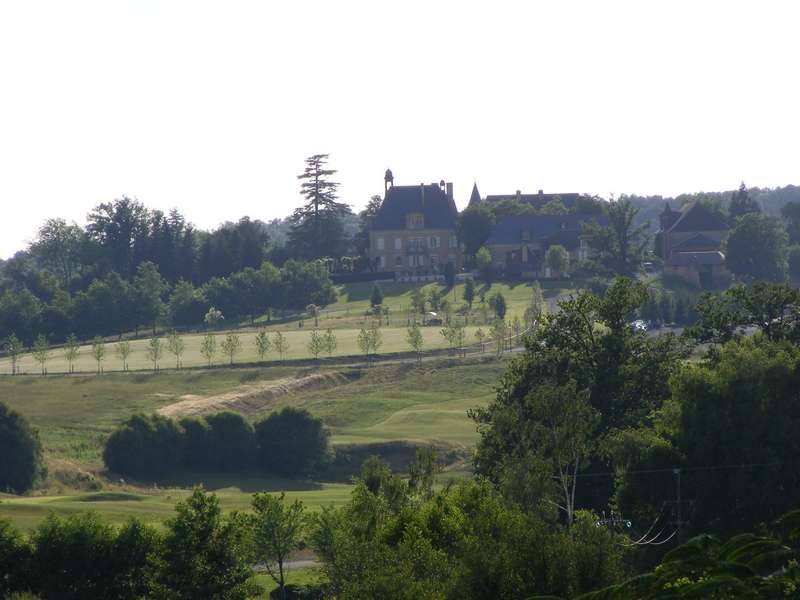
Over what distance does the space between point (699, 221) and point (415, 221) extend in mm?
26105

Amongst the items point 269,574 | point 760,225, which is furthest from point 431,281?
point 269,574

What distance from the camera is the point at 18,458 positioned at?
53.8m

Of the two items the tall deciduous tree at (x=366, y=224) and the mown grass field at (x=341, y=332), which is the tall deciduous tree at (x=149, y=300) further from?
the tall deciduous tree at (x=366, y=224)

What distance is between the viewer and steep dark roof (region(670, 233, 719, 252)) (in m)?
116

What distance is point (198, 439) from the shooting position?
194 feet

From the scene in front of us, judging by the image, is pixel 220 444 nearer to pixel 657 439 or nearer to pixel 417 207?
pixel 657 439

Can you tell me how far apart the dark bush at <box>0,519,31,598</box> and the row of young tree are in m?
74.5

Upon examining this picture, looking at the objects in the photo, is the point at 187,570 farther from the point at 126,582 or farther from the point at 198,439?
the point at 198,439

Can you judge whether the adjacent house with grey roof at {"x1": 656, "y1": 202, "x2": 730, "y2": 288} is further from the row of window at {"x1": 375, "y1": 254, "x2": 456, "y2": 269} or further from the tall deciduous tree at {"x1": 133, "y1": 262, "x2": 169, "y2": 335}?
the tall deciduous tree at {"x1": 133, "y1": 262, "x2": 169, "y2": 335}

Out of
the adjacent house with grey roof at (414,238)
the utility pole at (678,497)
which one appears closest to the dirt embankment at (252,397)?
the utility pole at (678,497)

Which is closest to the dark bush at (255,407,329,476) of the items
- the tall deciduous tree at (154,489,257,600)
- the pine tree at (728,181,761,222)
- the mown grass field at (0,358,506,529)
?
the mown grass field at (0,358,506,529)

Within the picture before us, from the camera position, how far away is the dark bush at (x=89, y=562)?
3225cm

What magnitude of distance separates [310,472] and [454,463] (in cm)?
610

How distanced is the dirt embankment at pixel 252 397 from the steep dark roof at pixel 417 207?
175 ft
